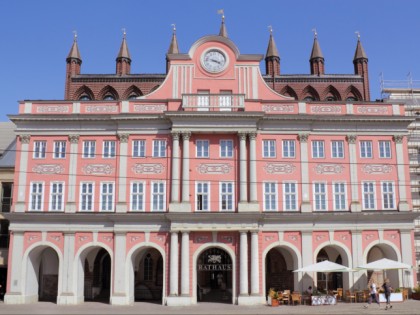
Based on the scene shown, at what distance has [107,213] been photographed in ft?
129

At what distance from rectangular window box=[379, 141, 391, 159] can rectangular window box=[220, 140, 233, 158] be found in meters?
12.5

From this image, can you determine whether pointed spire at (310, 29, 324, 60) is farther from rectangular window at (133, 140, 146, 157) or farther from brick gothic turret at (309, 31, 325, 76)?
rectangular window at (133, 140, 146, 157)

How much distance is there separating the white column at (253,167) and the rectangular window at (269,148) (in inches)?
49.9

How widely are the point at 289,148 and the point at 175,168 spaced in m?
9.48

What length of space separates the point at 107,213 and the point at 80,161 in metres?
5.00

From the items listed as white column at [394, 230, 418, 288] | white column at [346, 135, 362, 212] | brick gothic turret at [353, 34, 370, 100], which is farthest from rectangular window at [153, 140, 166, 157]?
brick gothic turret at [353, 34, 370, 100]

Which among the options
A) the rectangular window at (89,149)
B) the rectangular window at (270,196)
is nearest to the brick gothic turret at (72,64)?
the rectangular window at (89,149)

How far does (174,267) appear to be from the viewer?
37.9 metres

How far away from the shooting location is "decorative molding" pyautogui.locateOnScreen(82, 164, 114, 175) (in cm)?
4062

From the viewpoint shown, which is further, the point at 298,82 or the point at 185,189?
the point at 298,82

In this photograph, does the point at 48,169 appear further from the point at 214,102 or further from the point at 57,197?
the point at 214,102

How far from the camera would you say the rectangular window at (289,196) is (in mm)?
39969

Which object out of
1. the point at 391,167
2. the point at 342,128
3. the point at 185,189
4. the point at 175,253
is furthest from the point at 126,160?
the point at 391,167

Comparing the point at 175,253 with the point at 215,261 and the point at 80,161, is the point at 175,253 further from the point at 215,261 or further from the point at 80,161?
the point at 80,161
